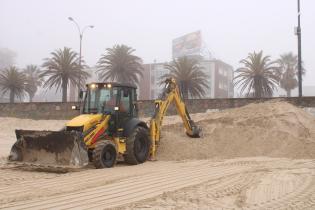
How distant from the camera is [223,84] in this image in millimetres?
89312

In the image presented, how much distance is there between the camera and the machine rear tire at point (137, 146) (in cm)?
1335

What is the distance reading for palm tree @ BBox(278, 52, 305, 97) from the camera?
5512cm

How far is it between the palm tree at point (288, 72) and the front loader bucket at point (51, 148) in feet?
150

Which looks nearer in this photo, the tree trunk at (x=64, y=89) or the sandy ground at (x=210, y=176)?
the sandy ground at (x=210, y=176)

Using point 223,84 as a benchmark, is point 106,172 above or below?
below

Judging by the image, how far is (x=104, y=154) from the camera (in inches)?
480

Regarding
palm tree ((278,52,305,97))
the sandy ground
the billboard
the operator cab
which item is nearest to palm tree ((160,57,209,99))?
palm tree ((278,52,305,97))

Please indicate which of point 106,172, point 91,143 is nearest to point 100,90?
point 91,143

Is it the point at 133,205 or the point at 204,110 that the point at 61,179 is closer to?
the point at 133,205

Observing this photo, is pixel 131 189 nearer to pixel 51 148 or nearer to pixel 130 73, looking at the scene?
pixel 51 148

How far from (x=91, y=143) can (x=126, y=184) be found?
308 centimetres

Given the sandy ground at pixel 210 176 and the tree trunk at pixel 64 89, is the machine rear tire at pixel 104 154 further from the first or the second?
the tree trunk at pixel 64 89

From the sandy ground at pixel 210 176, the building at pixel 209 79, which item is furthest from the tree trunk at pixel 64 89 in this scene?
the building at pixel 209 79

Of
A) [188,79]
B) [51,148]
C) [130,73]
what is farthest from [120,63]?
[51,148]
